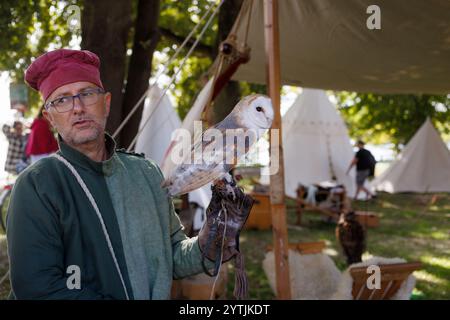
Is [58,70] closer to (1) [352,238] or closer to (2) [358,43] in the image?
(2) [358,43]

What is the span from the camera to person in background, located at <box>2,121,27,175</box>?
6273mm

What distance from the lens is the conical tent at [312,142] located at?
9852mm

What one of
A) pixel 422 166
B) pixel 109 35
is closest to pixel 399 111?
pixel 422 166

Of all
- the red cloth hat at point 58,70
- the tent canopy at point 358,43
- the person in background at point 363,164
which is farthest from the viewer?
the person in background at point 363,164

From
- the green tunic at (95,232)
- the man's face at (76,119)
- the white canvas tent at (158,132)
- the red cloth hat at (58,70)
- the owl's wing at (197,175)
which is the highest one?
the white canvas tent at (158,132)

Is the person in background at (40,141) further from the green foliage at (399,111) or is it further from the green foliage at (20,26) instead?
the green foliage at (399,111)

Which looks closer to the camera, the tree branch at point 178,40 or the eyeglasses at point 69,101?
the eyeglasses at point 69,101

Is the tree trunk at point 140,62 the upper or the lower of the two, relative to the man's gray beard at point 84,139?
upper

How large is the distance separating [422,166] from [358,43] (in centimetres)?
854

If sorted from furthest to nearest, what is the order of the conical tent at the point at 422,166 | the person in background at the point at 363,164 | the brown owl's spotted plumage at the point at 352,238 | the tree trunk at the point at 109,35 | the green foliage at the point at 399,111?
the conical tent at the point at 422,166 < the green foliage at the point at 399,111 < the person in background at the point at 363,164 < the brown owl's spotted plumage at the point at 352,238 < the tree trunk at the point at 109,35

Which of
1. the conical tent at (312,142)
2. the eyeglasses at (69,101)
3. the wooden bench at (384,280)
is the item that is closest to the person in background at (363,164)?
the conical tent at (312,142)

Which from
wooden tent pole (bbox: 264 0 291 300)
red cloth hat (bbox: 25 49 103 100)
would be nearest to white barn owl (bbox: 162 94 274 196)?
red cloth hat (bbox: 25 49 103 100)

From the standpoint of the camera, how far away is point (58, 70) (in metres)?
1.42

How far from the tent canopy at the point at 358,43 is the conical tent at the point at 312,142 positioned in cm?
514
